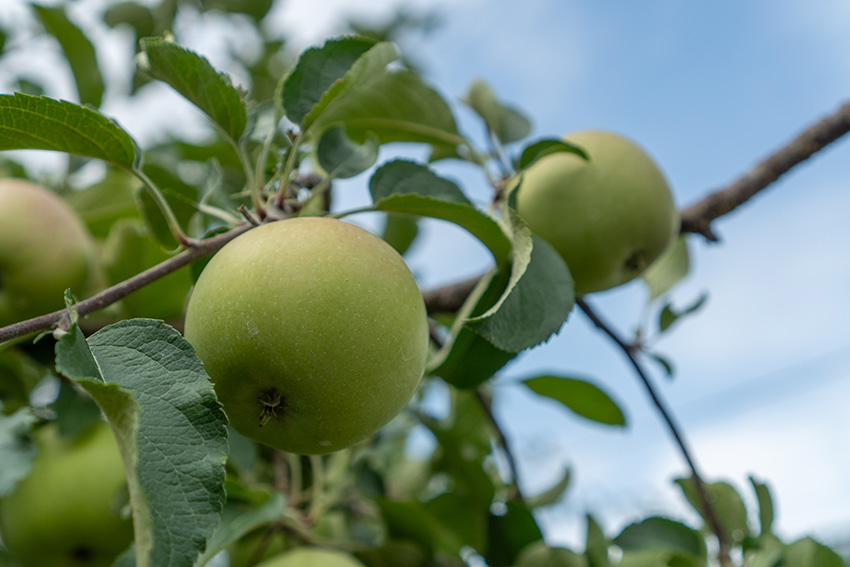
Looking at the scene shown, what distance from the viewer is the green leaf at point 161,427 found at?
0.33 m

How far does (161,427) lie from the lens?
376mm

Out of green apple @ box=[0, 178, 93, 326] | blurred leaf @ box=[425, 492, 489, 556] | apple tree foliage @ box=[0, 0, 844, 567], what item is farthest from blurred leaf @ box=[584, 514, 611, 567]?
green apple @ box=[0, 178, 93, 326]

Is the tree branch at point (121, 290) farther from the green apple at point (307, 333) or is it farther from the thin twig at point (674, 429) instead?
the thin twig at point (674, 429)

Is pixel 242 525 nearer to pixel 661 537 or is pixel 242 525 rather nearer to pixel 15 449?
pixel 15 449

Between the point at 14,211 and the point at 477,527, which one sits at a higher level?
the point at 14,211

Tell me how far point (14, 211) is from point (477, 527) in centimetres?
81

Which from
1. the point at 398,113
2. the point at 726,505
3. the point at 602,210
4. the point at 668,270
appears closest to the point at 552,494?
the point at 726,505

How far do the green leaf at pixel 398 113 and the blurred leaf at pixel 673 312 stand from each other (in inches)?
14.8

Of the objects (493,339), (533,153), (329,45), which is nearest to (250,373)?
(493,339)

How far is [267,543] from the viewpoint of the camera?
936 mm

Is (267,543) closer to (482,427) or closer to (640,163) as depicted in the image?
(482,427)

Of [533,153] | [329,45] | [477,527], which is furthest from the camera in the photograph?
[477,527]

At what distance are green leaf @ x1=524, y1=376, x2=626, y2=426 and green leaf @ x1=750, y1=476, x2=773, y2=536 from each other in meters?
0.19

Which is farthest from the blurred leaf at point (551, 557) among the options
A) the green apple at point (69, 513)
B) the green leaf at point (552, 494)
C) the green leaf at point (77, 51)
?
the green leaf at point (77, 51)
